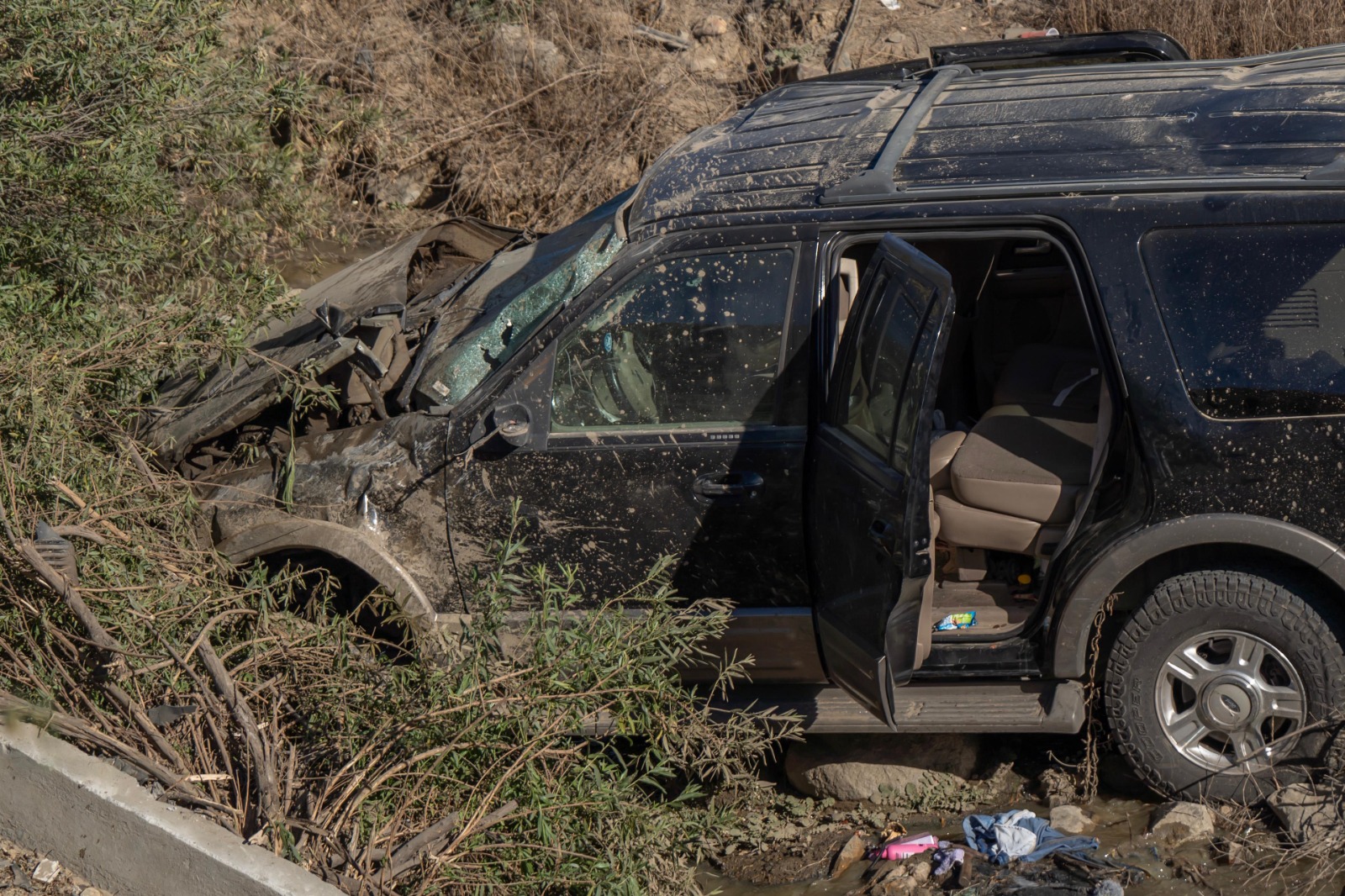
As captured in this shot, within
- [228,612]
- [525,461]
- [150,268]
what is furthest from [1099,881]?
[150,268]

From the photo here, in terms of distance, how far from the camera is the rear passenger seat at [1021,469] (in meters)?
3.84

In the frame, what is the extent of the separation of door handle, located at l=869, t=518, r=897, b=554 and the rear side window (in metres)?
0.92

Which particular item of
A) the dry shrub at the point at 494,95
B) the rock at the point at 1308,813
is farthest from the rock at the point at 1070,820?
the dry shrub at the point at 494,95

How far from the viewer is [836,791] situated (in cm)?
412

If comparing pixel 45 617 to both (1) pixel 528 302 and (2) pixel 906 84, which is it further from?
(2) pixel 906 84

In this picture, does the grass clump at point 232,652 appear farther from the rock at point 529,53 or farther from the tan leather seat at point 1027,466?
the rock at point 529,53

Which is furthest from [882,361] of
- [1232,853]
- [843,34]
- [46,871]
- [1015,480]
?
[843,34]

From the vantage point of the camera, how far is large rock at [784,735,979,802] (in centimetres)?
407

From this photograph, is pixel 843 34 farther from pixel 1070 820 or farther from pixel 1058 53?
pixel 1070 820

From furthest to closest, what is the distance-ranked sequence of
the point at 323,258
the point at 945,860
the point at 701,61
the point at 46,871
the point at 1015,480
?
the point at 701,61 < the point at 323,258 < the point at 1015,480 < the point at 945,860 < the point at 46,871

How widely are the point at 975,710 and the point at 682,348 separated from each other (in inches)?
56.2

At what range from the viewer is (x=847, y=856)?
12.4 ft

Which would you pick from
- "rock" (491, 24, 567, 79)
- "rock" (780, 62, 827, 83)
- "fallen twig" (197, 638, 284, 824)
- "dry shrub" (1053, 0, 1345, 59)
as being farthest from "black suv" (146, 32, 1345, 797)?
"rock" (491, 24, 567, 79)

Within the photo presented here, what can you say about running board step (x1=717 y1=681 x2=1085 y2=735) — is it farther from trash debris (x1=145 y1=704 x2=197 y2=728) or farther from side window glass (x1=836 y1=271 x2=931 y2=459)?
trash debris (x1=145 y1=704 x2=197 y2=728)
